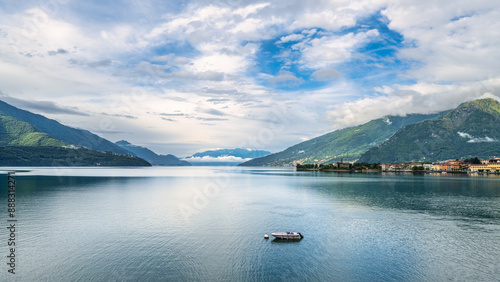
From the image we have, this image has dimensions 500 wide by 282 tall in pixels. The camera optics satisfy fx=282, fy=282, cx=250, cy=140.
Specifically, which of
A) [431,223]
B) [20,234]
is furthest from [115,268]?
[431,223]

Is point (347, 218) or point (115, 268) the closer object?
point (115, 268)

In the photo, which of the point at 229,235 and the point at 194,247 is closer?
the point at 194,247

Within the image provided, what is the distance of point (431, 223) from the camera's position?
1992 inches

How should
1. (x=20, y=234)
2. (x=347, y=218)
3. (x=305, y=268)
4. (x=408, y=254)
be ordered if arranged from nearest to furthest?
(x=305, y=268) → (x=408, y=254) → (x=20, y=234) → (x=347, y=218)

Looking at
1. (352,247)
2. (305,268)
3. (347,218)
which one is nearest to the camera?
(305,268)

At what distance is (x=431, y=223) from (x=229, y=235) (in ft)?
120

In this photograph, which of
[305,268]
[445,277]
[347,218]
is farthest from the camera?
A: [347,218]

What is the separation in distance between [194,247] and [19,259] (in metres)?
18.9

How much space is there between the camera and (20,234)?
133ft

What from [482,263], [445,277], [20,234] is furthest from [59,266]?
[482,263]

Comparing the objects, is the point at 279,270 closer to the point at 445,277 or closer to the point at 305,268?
the point at 305,268

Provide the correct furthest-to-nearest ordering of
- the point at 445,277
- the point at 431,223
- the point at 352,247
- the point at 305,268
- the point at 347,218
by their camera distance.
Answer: the point at 347,218 → the point at 431,223 → the point at 352,247 → the point at 305,268 → the point at 445,277

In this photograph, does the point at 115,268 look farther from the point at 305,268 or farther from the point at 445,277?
the point at 445,277

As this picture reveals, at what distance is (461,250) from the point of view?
116 feet
